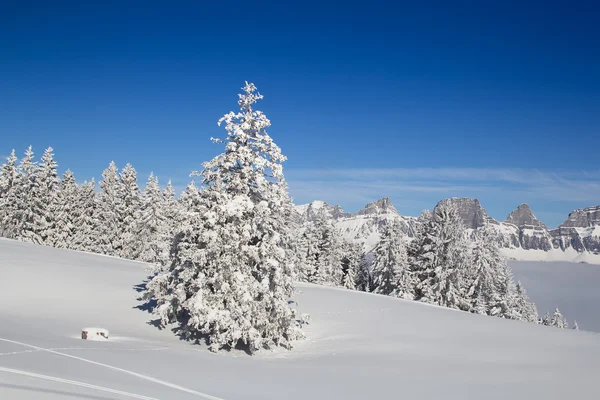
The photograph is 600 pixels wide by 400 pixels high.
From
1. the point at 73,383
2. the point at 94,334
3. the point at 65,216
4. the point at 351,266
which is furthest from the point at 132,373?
the point at 351,266

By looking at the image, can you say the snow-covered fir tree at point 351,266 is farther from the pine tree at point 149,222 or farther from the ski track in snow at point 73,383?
the ski track in snow at point 73,383

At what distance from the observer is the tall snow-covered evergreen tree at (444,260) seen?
138ft

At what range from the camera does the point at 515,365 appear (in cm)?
1423

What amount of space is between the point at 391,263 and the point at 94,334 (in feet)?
122

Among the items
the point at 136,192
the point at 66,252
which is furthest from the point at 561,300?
the point at 66,252

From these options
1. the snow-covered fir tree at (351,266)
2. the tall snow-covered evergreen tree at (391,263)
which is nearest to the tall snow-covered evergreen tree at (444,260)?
the tall snow-covered evergreen tree at (391,263)

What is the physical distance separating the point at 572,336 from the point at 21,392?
2036 centimetres

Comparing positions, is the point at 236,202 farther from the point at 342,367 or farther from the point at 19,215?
the point at 19,215

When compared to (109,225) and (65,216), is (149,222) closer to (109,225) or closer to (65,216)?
(109,225)

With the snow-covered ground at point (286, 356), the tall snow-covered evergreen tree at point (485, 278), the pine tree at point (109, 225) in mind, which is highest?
the pine tree at point (109, 225)

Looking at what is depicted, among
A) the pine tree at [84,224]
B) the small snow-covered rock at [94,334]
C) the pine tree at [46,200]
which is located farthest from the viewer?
the pine tree at [84,224]

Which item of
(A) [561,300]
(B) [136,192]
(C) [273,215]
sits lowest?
(A) [561,300]

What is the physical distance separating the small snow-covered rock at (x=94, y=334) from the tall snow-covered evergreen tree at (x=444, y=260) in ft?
109

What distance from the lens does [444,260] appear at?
42531 mm
